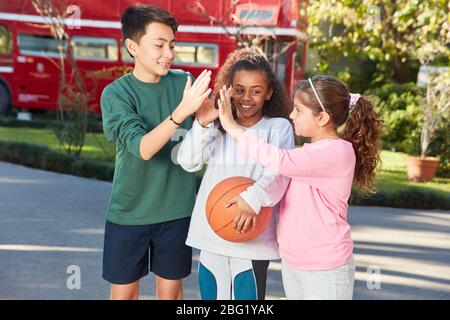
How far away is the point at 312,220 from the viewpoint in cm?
294

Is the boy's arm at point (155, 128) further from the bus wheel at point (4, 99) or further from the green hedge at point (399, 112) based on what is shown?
the bus wheel at point (4, 99)

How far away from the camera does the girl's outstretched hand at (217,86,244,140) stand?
287cm

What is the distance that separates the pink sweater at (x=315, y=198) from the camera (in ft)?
9.47

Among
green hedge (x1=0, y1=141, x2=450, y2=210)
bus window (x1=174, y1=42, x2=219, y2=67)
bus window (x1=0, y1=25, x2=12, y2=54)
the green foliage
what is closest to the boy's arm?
green hedge (x1=0, y1=141, x2=450, y2=210)

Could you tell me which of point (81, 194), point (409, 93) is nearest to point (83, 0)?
point (81, 194)

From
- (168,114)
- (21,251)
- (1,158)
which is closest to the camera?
(168,114)

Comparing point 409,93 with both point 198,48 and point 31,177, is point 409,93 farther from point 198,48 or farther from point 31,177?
point 31,177

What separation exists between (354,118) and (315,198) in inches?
17.0

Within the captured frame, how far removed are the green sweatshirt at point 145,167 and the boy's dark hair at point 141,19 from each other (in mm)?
192

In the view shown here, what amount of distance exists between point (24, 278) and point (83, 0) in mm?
8226

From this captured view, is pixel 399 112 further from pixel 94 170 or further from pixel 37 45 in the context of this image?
pixel 37 45

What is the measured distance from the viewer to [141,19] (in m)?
3.12

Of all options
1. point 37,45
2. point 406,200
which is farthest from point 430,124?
point 37,45

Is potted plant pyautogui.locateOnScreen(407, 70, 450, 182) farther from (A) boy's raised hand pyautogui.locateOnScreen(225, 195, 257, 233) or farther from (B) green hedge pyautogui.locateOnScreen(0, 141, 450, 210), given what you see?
(A) boy's raised hand pyautogui.locateOnScreen(225, 195, 257, 233)
